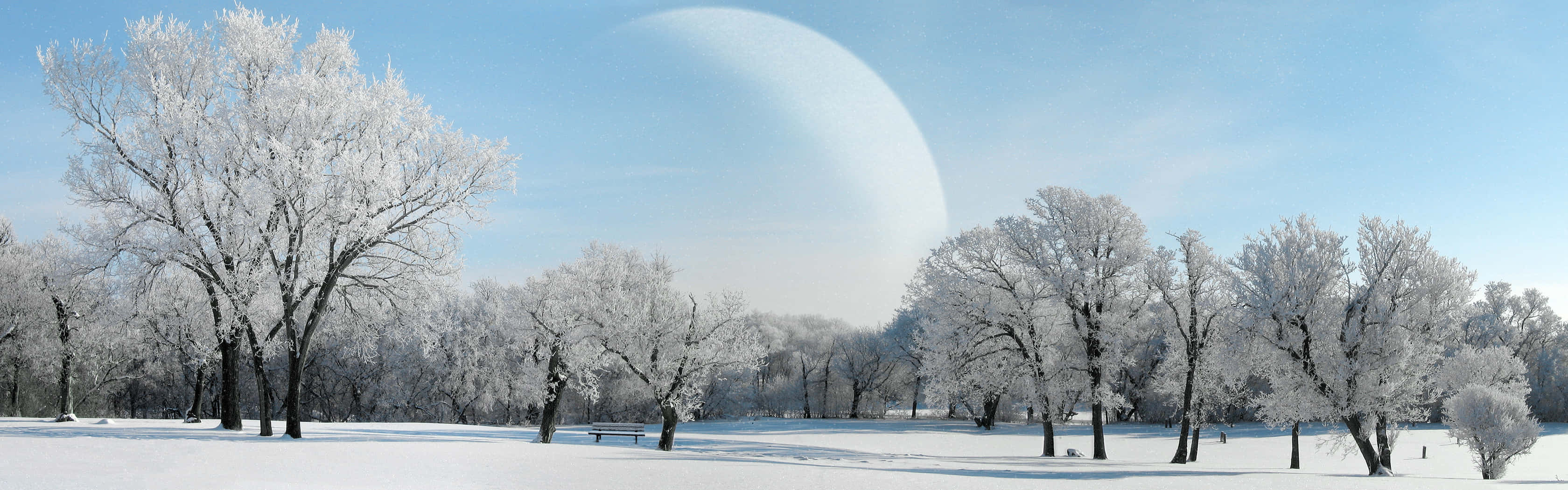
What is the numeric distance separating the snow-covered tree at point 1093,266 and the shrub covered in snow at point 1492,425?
10826mm

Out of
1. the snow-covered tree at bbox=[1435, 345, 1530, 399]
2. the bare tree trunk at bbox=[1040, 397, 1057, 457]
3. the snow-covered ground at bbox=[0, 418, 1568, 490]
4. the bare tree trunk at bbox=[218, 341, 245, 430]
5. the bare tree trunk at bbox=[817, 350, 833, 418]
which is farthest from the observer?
the bare tree trunk at bbox=[817, 350, 833, 418]

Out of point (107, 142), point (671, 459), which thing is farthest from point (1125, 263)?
point (107, 142)

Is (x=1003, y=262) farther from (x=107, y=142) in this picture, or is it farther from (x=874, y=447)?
(x=107, y=142)

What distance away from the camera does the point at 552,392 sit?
30.8 meters

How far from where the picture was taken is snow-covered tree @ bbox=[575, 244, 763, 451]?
29.2m

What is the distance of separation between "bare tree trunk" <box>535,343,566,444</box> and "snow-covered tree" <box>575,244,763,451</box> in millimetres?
1779

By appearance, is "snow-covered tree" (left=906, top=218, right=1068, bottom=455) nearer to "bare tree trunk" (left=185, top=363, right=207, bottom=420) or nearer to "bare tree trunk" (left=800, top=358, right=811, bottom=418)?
"bare tree trunk" (left=185, top=363, right=207, bottom=420)

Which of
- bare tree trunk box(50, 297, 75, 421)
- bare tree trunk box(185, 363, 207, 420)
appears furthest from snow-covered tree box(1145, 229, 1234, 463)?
bare tree trunk box(50, 297, 75, 421)

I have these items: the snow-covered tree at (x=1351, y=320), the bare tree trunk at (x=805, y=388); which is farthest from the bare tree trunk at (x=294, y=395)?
the bare tree trunk at (x=805, y=388)

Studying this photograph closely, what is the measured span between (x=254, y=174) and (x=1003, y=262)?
24794mm

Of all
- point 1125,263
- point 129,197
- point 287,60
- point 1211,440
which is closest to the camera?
point 129,197

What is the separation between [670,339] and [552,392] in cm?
535

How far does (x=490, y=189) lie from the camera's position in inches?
944

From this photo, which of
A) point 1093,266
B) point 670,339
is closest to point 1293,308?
point 1093,266
